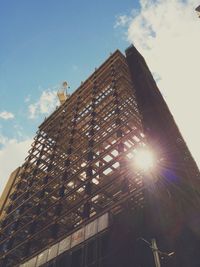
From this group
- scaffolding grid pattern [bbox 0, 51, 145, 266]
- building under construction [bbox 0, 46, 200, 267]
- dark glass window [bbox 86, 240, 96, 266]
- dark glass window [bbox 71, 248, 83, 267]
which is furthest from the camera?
scaffolding grid pattern [bbox 0, 51, 145, 266]

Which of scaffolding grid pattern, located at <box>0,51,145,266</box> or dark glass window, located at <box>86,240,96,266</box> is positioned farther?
scaffolding grid pattern, located at <box>0,51,145,266</box>

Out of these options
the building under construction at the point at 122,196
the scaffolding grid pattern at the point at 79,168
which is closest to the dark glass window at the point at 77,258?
the building under construction at the point at 122,196

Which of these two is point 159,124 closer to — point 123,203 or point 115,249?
point 123,203

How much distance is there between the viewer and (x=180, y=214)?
55.2 ft

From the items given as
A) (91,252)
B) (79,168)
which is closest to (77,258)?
(91,252)

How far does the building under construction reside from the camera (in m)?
15.9

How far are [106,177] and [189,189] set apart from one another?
431 inches

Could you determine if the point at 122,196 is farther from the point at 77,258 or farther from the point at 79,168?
the point at 79,168

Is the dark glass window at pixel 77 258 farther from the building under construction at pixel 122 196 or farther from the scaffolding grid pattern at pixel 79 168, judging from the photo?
the scaffolding grid pattern at pixel 79 168

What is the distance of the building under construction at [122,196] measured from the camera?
626 inches

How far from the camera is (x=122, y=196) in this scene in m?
19.5

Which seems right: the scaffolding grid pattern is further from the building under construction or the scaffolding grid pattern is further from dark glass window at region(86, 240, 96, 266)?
dark glass window at region(86, 240, 96, 266)

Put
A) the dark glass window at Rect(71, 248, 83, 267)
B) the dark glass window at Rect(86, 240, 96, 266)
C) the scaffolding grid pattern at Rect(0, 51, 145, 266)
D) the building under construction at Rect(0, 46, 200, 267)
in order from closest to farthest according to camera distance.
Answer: the building under construction at Rect(0, 46, 200, 267) → the dark glass window at Rect(86, 240, 96, 266) → the dark glass window at Rect(71, 248, 83, 267) → the scaffolding grid pattern at Rect(0, 51, 145, 266)

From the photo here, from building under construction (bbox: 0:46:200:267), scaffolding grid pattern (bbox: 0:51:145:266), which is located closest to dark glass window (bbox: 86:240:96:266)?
building under construction (bbox: 0:46:200:267)
